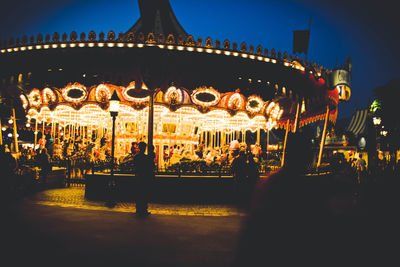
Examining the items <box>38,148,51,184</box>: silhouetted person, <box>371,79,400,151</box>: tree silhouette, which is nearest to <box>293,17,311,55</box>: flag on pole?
<box>38,148,51,184</box>: silhouetted person

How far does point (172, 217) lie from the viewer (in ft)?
27.8

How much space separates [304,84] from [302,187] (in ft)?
41.8

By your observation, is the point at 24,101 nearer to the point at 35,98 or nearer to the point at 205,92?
the point at 35,98

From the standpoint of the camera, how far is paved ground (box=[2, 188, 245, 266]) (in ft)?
16.3

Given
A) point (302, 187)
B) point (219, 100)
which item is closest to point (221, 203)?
point (219, 100)

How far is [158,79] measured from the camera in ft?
38.7

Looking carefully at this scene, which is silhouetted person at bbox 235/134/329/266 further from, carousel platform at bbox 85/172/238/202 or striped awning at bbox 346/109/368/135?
striped awning at bbox 346/109/368/135

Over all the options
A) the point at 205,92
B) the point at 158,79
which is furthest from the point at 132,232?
the point at 205,92

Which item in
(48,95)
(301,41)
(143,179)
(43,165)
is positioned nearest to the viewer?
(143,179)

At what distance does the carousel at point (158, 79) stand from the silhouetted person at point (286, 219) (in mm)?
9041

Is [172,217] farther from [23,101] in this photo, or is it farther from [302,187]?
[23,101]

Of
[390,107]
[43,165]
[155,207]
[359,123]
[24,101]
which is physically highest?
[390,107]

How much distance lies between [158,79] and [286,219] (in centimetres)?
985

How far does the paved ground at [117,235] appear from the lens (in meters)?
4.98
